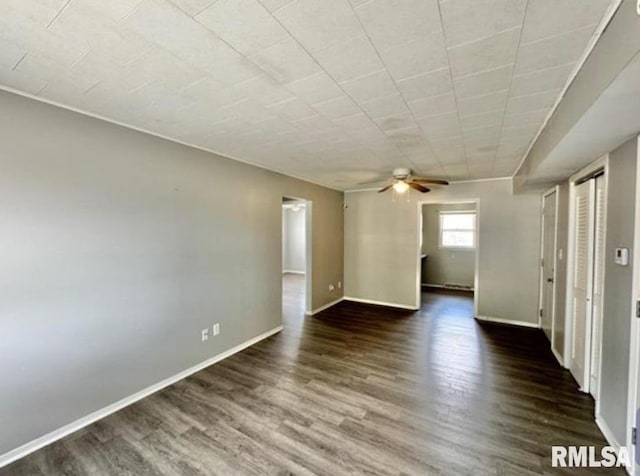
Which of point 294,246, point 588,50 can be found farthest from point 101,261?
point 294,246

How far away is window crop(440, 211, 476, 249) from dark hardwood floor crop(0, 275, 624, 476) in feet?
13.0

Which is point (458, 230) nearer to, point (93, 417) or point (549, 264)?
point (549, 264)

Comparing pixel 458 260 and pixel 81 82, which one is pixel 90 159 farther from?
pixel 458 260

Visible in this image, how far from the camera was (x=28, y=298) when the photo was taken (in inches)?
76.9

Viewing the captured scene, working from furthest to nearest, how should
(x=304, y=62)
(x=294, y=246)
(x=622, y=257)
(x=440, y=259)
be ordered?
(x=294, y=246), (x=440, y=259), (x=622, y=257), (x=304, y=62)

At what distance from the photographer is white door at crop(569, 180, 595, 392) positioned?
2.60m

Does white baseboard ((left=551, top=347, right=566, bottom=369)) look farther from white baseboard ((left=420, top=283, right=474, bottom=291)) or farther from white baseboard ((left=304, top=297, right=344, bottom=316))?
white baseboard ((left=420, top=283, right=474, bottom=291))

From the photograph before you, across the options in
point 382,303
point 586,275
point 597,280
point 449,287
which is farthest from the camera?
point 449,287

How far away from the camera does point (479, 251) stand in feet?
16.2

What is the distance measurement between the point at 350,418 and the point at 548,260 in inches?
145

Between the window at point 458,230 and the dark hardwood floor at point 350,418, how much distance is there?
3975 millimetres

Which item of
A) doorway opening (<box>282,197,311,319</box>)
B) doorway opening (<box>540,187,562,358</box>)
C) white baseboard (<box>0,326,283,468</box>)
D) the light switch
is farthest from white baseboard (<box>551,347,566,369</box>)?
doorway opening (<box>282,197,311,319</box>)

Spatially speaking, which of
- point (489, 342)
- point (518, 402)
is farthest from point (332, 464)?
point (489, 342)

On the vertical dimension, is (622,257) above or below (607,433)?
above
